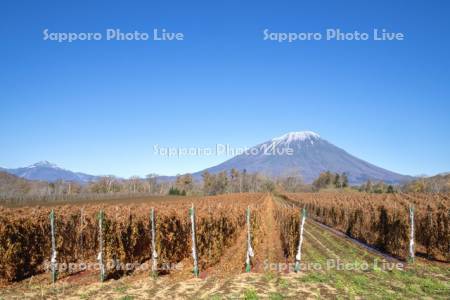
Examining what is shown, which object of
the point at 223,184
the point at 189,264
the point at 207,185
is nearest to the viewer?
the point at 189,264

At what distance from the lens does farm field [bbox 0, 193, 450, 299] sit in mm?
10266

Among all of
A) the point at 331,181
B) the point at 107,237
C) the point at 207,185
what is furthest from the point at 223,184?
the point at 107,237

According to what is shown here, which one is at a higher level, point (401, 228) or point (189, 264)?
point (401, 228)

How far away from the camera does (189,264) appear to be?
1381cm

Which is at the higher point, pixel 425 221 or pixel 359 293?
pixel 425 221

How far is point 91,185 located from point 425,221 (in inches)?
5562

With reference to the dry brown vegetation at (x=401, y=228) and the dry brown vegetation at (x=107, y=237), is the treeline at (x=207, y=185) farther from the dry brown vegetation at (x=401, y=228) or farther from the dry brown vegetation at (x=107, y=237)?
the dry brown vegetation at (x=107, y=237)

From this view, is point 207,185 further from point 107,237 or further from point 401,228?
point 107,237

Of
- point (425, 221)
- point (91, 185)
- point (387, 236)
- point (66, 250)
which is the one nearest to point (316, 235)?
point (387, 236)

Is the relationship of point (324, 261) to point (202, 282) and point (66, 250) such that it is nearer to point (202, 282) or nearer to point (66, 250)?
point (202, 282)

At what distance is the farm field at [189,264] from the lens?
1027cm

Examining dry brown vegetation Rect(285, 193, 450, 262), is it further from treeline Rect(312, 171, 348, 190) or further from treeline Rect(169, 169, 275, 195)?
treeline Rect(312, 171, 348, 190)

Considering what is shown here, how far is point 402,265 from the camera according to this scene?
1366 cm

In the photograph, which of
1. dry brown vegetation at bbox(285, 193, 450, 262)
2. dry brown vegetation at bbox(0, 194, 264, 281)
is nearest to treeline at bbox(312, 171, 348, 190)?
dry brown vegetation at bbox(285, 193, 450, 262)
